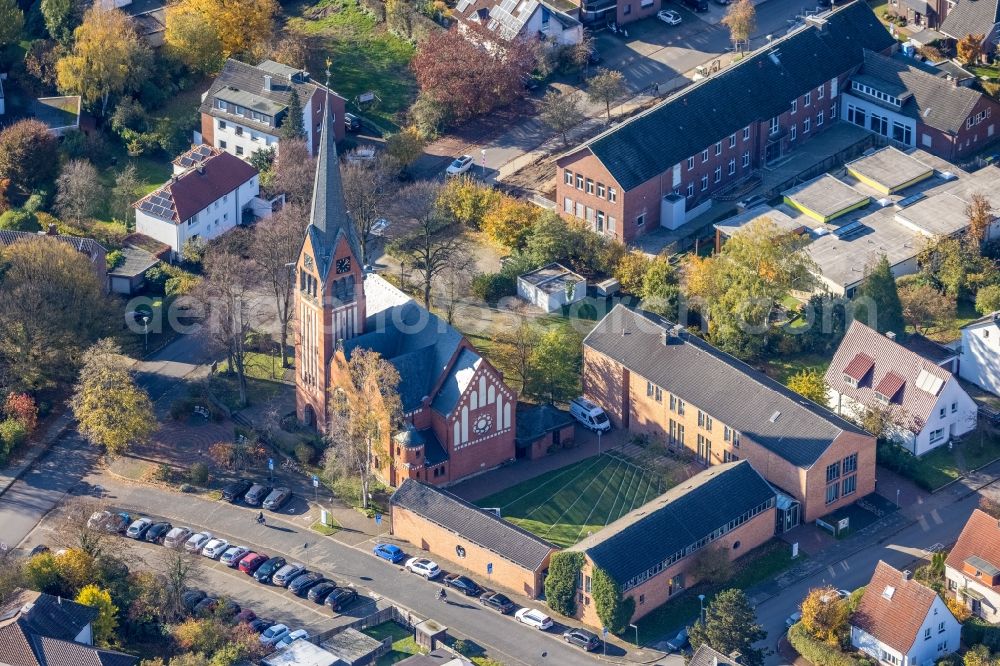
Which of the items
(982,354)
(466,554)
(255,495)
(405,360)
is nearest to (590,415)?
(405,360)

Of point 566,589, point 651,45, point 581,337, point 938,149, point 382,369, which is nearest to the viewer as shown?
point 566,589

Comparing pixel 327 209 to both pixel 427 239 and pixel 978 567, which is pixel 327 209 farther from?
pixel 978 567

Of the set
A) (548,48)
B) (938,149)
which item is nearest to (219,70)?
(548,48)

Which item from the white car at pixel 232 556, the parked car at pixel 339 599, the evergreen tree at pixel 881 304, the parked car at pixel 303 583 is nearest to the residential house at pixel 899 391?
the evergreen tree at pixel 881 304

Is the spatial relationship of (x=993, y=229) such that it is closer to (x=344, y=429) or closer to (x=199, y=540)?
(x=344, y=429)

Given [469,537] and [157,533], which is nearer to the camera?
[469,537]

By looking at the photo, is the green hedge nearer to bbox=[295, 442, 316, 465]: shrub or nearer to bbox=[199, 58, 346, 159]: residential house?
bbox=[295, 442, 316, 465]: shrub
